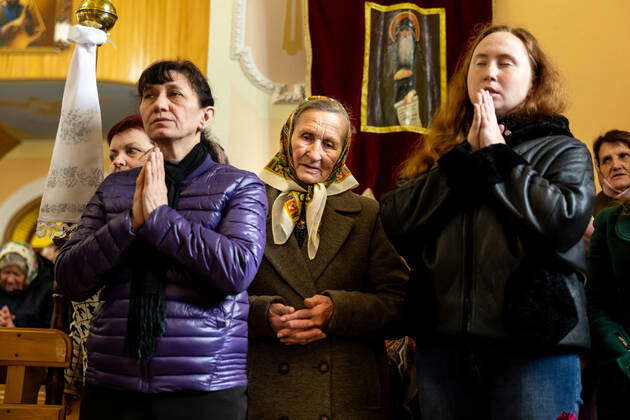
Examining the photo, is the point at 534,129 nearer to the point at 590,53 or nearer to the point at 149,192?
the point at 149,192

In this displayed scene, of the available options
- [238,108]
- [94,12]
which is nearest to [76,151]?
[94,12]

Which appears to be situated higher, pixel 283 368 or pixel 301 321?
pixel 301 321

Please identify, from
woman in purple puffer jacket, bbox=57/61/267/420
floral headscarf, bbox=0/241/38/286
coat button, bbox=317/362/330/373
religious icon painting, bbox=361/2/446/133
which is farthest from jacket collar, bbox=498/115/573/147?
floral headscarf, bbox=0/241/38/286

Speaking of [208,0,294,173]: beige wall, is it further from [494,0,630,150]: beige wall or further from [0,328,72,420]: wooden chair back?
[0,328,72,420]: wooden chair back

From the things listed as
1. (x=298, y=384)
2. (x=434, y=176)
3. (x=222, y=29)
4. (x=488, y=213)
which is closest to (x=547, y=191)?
(x=488, y=213)

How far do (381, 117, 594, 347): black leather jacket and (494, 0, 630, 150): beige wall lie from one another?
10.1 feet

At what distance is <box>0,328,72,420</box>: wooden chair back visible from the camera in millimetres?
2158

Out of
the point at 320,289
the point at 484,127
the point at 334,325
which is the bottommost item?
the point at 334,325

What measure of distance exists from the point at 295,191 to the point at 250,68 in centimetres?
337

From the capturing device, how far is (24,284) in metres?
5.42

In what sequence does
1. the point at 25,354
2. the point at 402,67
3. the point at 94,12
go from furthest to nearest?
the point at 402,67 < the point at 94,12 < the point at 25,354

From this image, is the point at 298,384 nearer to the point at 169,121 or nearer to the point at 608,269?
the point at 169,121

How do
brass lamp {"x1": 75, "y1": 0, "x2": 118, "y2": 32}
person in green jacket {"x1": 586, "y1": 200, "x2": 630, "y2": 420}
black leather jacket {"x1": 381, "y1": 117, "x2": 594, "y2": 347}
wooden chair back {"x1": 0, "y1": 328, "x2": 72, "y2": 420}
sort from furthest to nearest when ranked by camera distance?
brass lamp {"x1": 75, "y1": 0, "x2": 118, "y2": 32} < wooden chair back {"x1": 0, "y1": 328, "x2": 72, "y2": 420} < person in green jacket {"x1": 586, "y1": 200, "x2": 630, "y2": 420} < black leather jacket {"x1": 381, "y1": 117, "x2": 594, "y2": 347}

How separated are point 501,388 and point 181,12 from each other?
210 inches
